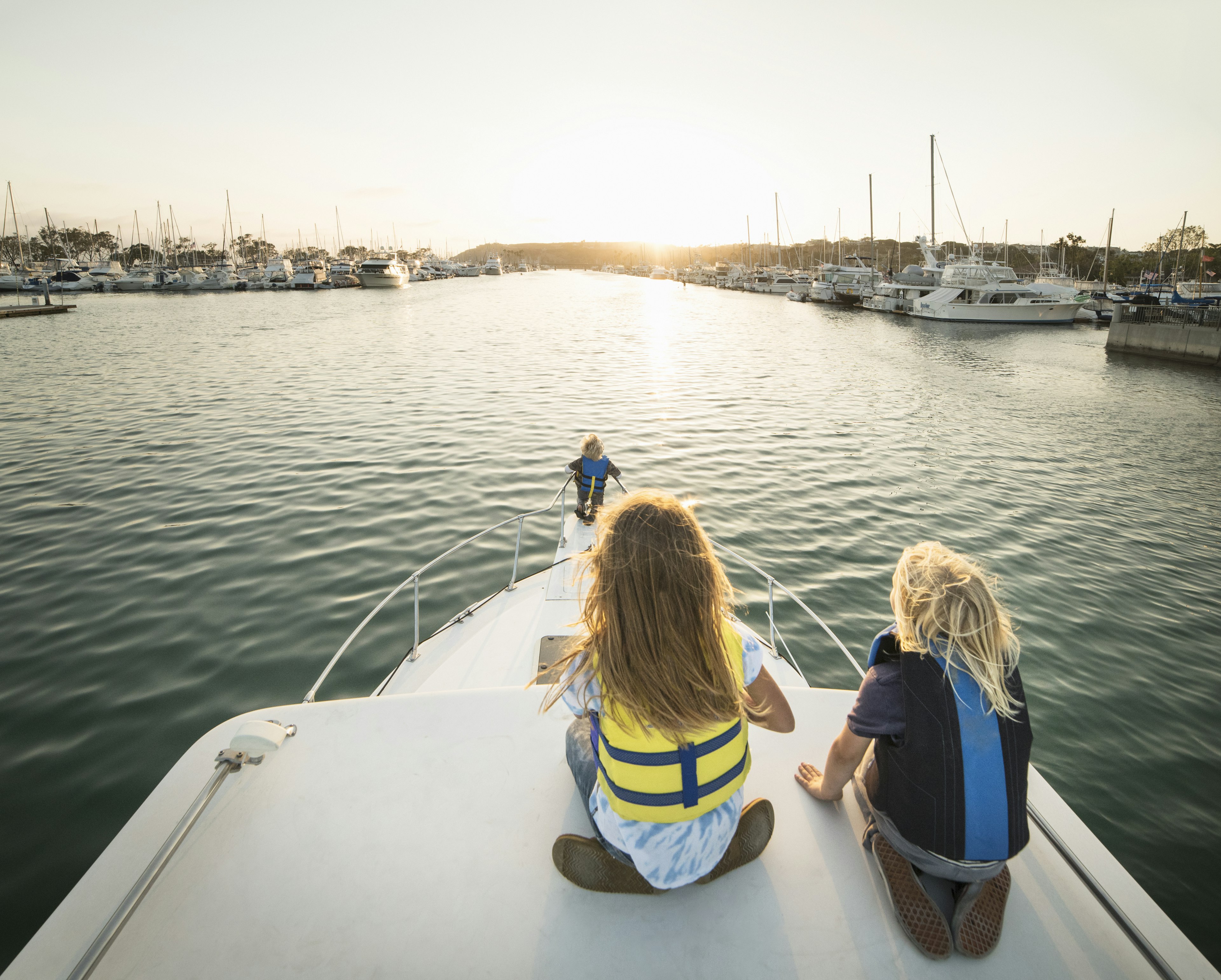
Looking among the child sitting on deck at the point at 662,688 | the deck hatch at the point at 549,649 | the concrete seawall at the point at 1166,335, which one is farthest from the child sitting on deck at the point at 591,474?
the concrete seawall at the point at 1166,335

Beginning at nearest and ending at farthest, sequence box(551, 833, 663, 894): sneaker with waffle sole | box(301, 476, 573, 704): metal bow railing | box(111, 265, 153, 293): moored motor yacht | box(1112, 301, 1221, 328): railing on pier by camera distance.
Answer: box(551, 833, 663, 894): sneaker with waffle sole, box(301, 476, 573, 704): metal bow railing, box(1112, 301, 1221, 328): railing on pier, box(111, 265, 153, 293): moored motor yacht

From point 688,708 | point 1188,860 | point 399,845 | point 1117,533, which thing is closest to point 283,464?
point 399,845

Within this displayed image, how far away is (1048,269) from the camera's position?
90.2 meters

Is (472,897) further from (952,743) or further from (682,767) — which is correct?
(952,743)

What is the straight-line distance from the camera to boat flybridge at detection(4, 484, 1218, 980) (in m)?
2.07

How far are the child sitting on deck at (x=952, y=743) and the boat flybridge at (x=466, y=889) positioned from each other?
0.50ft

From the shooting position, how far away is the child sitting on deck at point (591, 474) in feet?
24.2

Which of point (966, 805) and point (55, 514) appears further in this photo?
point (55, 514)

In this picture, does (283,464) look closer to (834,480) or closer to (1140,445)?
(834,480)

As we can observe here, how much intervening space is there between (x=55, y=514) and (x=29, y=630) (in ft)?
12.6

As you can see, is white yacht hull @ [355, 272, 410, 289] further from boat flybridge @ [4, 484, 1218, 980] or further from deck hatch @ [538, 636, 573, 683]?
boat flybridge @ [4, 484, 1218, 980]

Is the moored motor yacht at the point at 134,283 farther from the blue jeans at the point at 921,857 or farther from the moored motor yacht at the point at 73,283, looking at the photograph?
the blue jeans at the point at 921,857

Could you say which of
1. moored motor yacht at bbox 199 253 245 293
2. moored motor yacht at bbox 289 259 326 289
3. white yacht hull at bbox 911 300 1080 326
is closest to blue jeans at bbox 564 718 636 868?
white yacht hull at bbox 911 300 1080 326

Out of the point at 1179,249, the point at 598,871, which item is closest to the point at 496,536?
the point at 598,871
